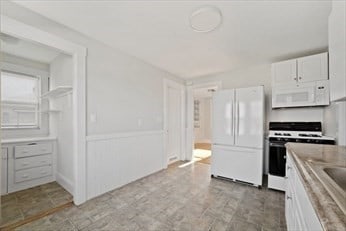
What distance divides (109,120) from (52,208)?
136cm

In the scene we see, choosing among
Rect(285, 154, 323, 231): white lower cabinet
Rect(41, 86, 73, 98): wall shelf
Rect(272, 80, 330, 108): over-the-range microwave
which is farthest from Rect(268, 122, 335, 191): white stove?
Rect(41, 86, 73, 98): wall shelf

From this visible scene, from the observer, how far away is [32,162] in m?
2.65

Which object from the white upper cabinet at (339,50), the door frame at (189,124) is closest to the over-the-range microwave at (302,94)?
the white upper cabinet at (339,50)

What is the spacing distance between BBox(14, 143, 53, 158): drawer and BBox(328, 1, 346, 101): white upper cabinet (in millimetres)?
3994

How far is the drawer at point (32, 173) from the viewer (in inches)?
98.7

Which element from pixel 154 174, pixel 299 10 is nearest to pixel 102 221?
pixel 154 174

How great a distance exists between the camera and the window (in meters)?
2.86

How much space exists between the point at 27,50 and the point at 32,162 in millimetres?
1956

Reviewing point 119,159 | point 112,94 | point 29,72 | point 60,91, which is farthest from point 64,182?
point 29,72

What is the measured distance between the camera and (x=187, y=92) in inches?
176

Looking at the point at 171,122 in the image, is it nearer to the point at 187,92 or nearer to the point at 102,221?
the point at 187,92

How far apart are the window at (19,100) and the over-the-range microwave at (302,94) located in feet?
15.5

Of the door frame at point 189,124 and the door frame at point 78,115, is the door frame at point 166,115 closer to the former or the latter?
the door frame at point 189,124

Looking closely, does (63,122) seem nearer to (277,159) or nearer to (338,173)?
(338,173)
